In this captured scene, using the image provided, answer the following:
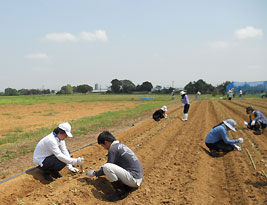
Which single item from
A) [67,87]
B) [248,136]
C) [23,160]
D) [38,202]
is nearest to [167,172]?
[38,202]

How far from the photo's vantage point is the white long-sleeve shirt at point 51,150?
4418 mm

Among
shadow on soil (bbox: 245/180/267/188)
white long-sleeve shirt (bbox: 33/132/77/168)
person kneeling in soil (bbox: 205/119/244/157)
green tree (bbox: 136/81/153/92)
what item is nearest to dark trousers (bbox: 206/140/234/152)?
person kneeling in soil (bbox: 205/119/244/157)

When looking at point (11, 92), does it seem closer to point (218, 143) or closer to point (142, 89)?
point (142, 89)

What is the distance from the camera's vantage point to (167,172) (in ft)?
17.1

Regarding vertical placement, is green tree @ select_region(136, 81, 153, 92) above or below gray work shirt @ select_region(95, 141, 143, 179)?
above

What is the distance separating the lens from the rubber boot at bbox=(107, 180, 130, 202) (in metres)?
4.02

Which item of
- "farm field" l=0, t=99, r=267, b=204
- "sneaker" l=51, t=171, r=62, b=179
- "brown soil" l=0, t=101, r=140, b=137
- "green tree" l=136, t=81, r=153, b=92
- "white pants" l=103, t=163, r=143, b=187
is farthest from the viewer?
"green tree" l=136, t=81, r=153, b=92

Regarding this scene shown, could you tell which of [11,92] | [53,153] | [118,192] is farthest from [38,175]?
[11,92]

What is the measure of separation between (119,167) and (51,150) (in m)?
1.61

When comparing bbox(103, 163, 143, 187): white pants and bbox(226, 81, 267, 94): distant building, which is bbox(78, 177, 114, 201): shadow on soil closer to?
bbox(103, 163, 143, 187): white pants

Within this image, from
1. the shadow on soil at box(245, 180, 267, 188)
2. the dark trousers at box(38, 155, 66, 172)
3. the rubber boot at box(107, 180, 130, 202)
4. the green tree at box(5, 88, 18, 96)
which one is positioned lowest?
the shadow on soil at box(245, 180, 267, 188)

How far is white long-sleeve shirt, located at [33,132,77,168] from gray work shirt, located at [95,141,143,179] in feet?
2.86

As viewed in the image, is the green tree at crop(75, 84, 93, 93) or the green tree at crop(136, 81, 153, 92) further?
the green tree at crop(75, 84, 93, 93)

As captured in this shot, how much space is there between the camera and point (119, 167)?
12.6ft
